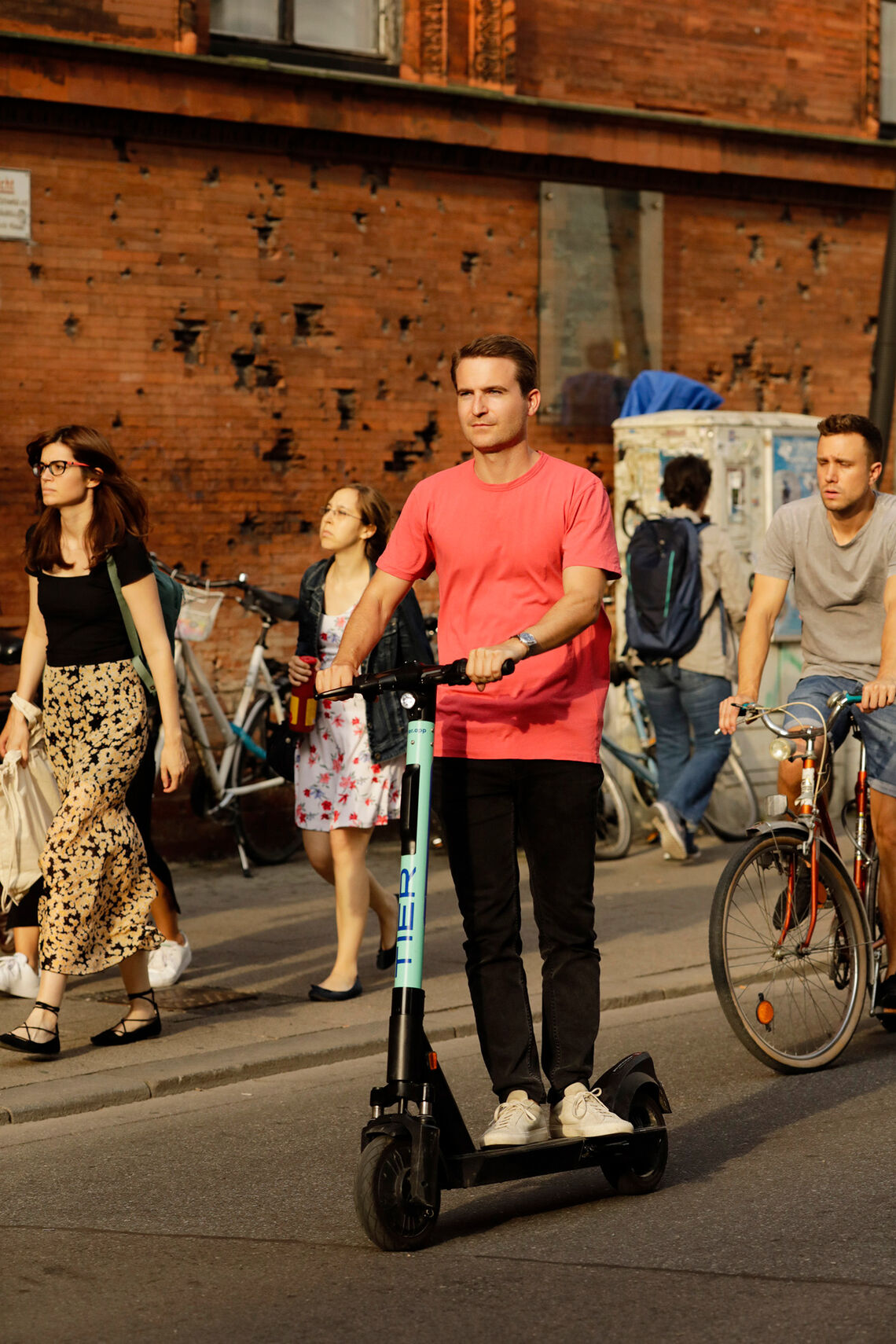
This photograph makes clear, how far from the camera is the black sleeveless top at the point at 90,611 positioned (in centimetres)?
686

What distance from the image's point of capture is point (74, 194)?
11227mm

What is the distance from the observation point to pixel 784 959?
6.52 meters

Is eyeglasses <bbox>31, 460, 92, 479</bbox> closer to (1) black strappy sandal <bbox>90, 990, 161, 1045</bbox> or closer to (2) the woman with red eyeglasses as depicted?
(2) the woman with red eyeglasses

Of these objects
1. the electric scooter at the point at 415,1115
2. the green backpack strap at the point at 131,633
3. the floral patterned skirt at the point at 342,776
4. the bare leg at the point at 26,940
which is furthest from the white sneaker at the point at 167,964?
the electric scooter at the point at 415,1115

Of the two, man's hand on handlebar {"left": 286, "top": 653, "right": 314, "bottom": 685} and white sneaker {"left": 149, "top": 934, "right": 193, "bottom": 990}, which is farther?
white sneaker {"left": 149, "top": 934, "right": 193, "bottom": 990}

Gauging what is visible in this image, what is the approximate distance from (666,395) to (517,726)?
8.24 metres

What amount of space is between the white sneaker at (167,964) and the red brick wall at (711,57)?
7291mm

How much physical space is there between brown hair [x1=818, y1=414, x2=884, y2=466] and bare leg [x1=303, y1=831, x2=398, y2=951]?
7.85 feet

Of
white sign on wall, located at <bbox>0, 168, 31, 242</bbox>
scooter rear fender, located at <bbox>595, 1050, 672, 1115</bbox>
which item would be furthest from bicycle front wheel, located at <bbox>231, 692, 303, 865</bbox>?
scooter rear fender, located at <bbox>595, 1050, 672, 1115</bbox>

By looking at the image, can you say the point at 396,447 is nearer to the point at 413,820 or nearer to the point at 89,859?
the point at 89,859

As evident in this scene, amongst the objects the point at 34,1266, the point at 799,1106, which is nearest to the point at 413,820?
the point at 34,1266

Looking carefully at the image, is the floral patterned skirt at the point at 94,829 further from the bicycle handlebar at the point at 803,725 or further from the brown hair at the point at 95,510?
the bicycle handlebar at the point at 803,725

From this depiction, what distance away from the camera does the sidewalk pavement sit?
6.63 meters

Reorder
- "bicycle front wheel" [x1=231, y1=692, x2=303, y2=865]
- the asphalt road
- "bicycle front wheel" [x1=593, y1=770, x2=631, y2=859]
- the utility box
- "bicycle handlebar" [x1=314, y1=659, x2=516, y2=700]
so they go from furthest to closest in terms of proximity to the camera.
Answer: the utility box < "bicycle front wheel" [x1=593, y1=770, x2=631, y2=859] < "bicycle front wheel" [x1=231, y1=692, x2=303, y2=865] < "bicycle handlebar" [x1=314, y1=659, x2=516, y2=700] < the asphalt road
